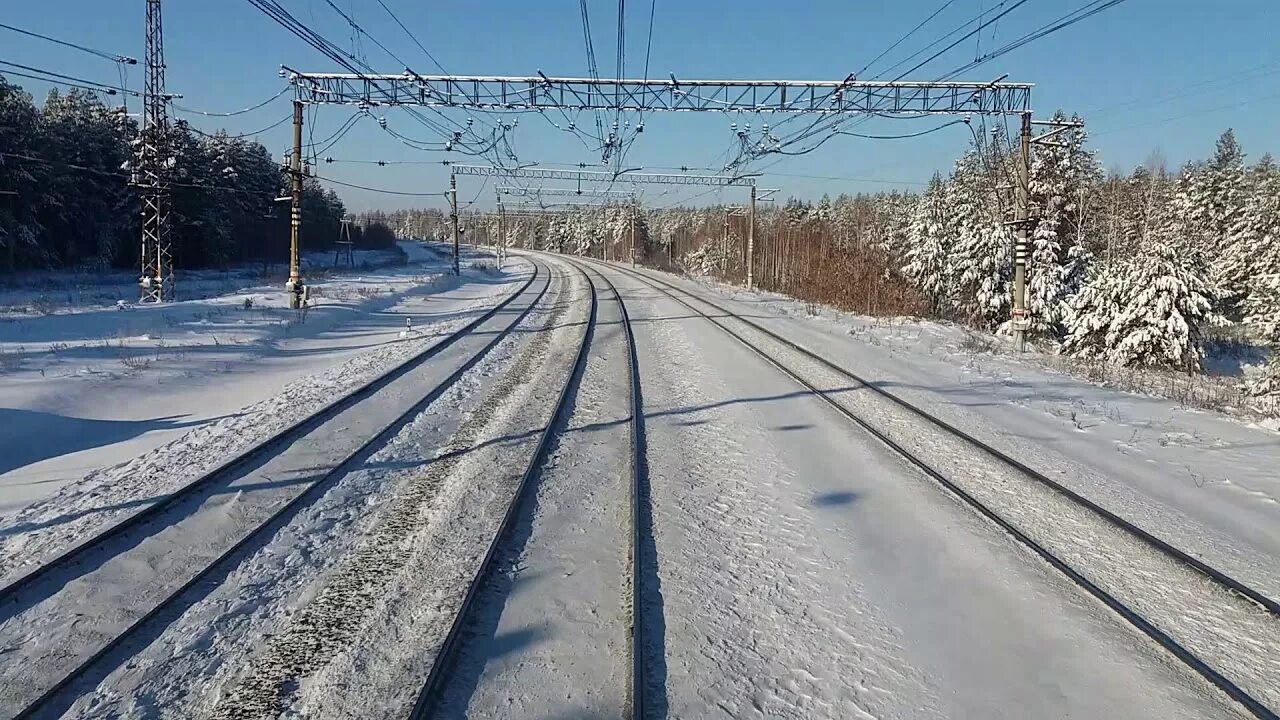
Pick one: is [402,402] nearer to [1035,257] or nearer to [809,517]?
[809,517]

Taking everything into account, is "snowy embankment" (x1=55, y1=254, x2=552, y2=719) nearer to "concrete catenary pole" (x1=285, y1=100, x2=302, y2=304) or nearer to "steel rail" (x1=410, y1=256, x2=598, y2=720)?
"steel rail" (x1=410, y1=256, x2=598, y2=720)

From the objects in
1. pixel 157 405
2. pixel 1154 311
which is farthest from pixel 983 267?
pixel 157 405

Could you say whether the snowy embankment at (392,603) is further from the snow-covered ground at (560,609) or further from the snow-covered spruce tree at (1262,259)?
the snow-covered spruce tree at (1262,259)

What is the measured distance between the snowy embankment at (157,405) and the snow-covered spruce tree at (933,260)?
88.2ft

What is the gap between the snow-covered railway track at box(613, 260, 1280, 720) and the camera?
472 cm

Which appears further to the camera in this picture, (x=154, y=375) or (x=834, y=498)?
(x=154, y=375)

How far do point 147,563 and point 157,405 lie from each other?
7.08m

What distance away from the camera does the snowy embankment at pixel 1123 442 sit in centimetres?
696

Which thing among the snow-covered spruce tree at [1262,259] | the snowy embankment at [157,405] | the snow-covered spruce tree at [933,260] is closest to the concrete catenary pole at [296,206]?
the snowy embankment at [157,405]

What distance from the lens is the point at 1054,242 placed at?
1284 inches

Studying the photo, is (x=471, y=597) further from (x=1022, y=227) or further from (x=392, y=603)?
(x=1022, y=227)

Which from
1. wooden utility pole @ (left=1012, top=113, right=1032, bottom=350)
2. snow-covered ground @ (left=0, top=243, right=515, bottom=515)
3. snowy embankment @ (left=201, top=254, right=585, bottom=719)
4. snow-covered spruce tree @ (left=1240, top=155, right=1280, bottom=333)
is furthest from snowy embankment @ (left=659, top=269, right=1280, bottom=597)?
snow-covered spruce tree @ (left=1240, top=155, right=1280, bottom=333)

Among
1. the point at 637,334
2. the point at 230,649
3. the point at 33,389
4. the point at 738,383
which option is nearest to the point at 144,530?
the point at 230,649

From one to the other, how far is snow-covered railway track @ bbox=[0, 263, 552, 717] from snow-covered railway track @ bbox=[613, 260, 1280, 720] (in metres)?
6.24
